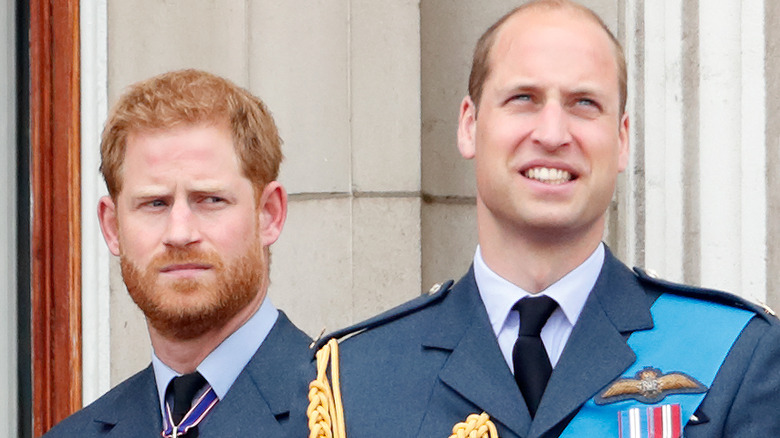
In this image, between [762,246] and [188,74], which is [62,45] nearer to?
[188,74]

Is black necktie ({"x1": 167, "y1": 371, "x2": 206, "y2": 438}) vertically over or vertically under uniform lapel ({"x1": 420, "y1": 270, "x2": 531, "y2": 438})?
under

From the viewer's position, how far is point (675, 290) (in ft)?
9.45

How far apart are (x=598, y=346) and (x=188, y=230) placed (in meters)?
1.16

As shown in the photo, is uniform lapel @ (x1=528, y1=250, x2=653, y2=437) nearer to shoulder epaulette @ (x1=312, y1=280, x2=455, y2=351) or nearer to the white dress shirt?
Result: the white dress shirt

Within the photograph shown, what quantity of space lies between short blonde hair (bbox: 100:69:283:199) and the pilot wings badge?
1279mm

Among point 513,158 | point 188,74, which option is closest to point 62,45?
point 188,74

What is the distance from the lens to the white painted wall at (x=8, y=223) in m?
4.96

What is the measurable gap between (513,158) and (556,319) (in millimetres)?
342

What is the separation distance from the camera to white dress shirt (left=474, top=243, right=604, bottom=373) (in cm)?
280

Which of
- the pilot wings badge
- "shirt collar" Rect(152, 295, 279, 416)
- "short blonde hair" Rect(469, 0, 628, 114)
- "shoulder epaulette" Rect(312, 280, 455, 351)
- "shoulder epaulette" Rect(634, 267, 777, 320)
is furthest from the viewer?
"shirt collar" Rect(152, 295, 279, 416)

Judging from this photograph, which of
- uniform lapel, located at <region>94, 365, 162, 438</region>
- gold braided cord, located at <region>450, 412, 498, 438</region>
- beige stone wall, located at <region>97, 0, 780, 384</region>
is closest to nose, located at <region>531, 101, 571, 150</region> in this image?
gold braided cord, located at <region>450, 412, 498, 438</region>

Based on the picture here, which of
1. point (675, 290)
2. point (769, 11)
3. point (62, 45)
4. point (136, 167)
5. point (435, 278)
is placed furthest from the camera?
point (435, 278)

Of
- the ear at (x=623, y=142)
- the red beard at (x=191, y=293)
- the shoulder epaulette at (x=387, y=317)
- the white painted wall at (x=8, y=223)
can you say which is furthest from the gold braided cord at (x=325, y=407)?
the white painted wall at (x=8, y=223)

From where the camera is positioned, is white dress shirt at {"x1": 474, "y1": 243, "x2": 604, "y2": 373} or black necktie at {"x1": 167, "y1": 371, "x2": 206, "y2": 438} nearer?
white dress shirt at {"x1": 474, "y1": 243, "x2": 604, "y2": 373}
